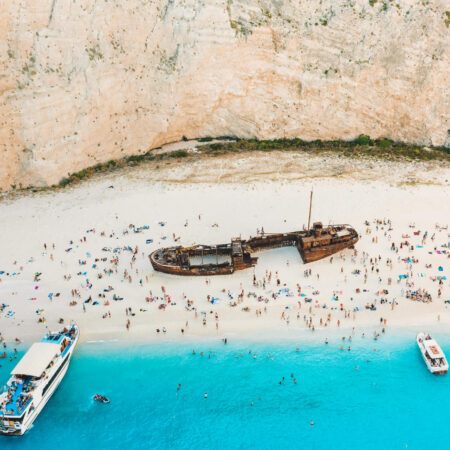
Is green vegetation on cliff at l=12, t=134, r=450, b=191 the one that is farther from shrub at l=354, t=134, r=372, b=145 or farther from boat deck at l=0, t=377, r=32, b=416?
boat deck at l=0, t=377, r=32, b=416

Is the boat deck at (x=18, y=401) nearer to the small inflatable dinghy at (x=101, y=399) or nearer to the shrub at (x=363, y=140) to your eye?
the small inflatable dinghy at (x=101, y=399)

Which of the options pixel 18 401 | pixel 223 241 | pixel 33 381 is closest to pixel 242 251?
pixel 223 241

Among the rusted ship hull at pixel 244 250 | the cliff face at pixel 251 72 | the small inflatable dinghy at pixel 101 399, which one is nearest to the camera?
the small inflatable dinghy at pixel 101 399

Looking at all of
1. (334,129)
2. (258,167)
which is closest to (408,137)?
(334,129)

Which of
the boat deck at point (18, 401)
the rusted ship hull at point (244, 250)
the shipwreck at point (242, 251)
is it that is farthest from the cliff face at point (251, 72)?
the boat deck at point (18, 401)

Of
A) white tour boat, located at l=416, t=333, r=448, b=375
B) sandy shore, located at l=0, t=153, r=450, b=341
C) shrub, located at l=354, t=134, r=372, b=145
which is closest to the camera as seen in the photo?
white tour boat, located at l=416, t=333, r=448, b=375

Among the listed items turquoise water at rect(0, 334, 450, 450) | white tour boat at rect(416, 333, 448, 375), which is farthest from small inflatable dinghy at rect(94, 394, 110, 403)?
white tour boat at rect(416, 333, 448, 375)

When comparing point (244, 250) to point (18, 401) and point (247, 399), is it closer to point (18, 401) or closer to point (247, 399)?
point (247, 399)

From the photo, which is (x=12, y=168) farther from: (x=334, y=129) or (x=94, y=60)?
(x=334, y=129)
